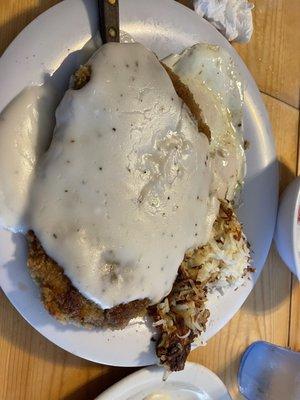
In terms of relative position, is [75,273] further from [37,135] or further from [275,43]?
[275,43]

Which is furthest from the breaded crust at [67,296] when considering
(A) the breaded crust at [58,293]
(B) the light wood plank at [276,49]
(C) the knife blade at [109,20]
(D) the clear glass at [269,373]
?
(B) the light wood plank at [276,49]

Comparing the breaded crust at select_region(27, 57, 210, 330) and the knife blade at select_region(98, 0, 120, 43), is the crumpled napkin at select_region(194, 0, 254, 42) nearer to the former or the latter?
the knife blade at select_region(98, 0, 120, 43)

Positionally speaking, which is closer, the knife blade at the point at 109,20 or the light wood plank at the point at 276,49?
the knife blade at the point at 109,20

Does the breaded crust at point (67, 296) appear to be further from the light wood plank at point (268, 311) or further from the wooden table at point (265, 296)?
the light wood plank at point (268, 311)

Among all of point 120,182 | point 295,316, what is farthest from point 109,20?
point 295,316

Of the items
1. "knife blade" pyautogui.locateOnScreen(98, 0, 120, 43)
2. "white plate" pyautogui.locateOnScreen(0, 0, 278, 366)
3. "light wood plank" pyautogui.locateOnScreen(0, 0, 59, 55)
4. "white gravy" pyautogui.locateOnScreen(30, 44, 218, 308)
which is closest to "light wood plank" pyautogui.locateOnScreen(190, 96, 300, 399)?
"white plate" pyautogui.locateOnScreen(0, 0, 278, 366)

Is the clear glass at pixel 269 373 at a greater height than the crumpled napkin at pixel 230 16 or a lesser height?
lesser

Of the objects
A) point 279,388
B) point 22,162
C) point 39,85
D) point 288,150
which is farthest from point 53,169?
Result: point 279,388
